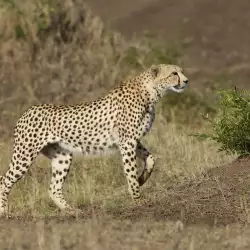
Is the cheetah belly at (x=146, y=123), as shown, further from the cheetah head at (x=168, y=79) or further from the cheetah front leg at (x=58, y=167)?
the cheetah front leg at (x=58, y=167)

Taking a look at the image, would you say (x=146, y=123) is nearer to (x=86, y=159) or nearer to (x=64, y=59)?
(x=86, y=159)

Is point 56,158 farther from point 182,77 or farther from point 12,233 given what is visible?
point 12,233

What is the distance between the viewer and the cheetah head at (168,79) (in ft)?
36.8

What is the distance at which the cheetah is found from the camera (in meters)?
10.9

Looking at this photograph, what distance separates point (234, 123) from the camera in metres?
10.8

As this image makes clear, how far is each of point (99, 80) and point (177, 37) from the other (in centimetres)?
222

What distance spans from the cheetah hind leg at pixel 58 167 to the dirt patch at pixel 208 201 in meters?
1.15

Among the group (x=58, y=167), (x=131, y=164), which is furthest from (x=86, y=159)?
(x=131, y=164)

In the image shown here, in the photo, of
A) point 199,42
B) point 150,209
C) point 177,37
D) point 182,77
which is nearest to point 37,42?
point 177,37

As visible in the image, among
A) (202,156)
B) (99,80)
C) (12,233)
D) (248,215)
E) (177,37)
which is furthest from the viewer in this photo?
(177,37)

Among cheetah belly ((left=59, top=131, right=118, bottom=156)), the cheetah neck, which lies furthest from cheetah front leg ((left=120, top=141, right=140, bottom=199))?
the cheetah neck

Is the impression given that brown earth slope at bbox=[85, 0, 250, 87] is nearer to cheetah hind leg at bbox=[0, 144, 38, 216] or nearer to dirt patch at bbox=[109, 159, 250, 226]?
cheetah hind leg at bbox=[0, 144, 38, 216]

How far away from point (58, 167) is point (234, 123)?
6.34ft

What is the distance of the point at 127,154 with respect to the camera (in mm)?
10820
